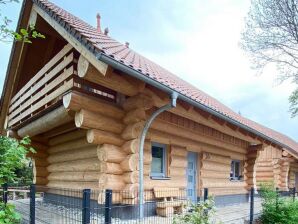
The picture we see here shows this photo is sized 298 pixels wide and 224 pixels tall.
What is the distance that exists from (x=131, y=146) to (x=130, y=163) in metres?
0.39

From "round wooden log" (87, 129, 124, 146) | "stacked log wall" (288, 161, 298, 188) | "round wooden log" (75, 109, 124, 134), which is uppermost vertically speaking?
"round wooden log" (75, 109, 124, 134)

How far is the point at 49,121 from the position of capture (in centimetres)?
930

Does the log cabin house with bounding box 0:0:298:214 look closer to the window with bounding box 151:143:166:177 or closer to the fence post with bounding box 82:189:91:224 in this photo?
the window with bounding box 151:143:166:177

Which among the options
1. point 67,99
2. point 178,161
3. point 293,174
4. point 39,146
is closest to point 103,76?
point 67,99

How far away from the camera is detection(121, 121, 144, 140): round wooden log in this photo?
805 cm

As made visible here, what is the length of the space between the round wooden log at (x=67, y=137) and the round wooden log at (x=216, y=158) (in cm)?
433

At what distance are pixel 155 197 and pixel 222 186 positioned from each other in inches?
192

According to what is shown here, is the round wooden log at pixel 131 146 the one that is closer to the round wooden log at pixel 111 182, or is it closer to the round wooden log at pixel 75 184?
the round wooden log at pixel 111 182

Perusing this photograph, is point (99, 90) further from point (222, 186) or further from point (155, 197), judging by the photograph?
point (222, 186)

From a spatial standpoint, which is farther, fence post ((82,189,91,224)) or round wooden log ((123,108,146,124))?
round wooden log ((123,108,146,124))

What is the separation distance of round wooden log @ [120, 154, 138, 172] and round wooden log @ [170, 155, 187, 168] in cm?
212

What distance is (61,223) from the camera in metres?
7.16

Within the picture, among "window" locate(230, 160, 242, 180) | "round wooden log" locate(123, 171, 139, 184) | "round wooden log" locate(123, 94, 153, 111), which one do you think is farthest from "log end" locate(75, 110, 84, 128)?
"window" locate(230, 160, 242, 180)

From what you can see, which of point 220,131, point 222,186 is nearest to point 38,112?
point 220,131
